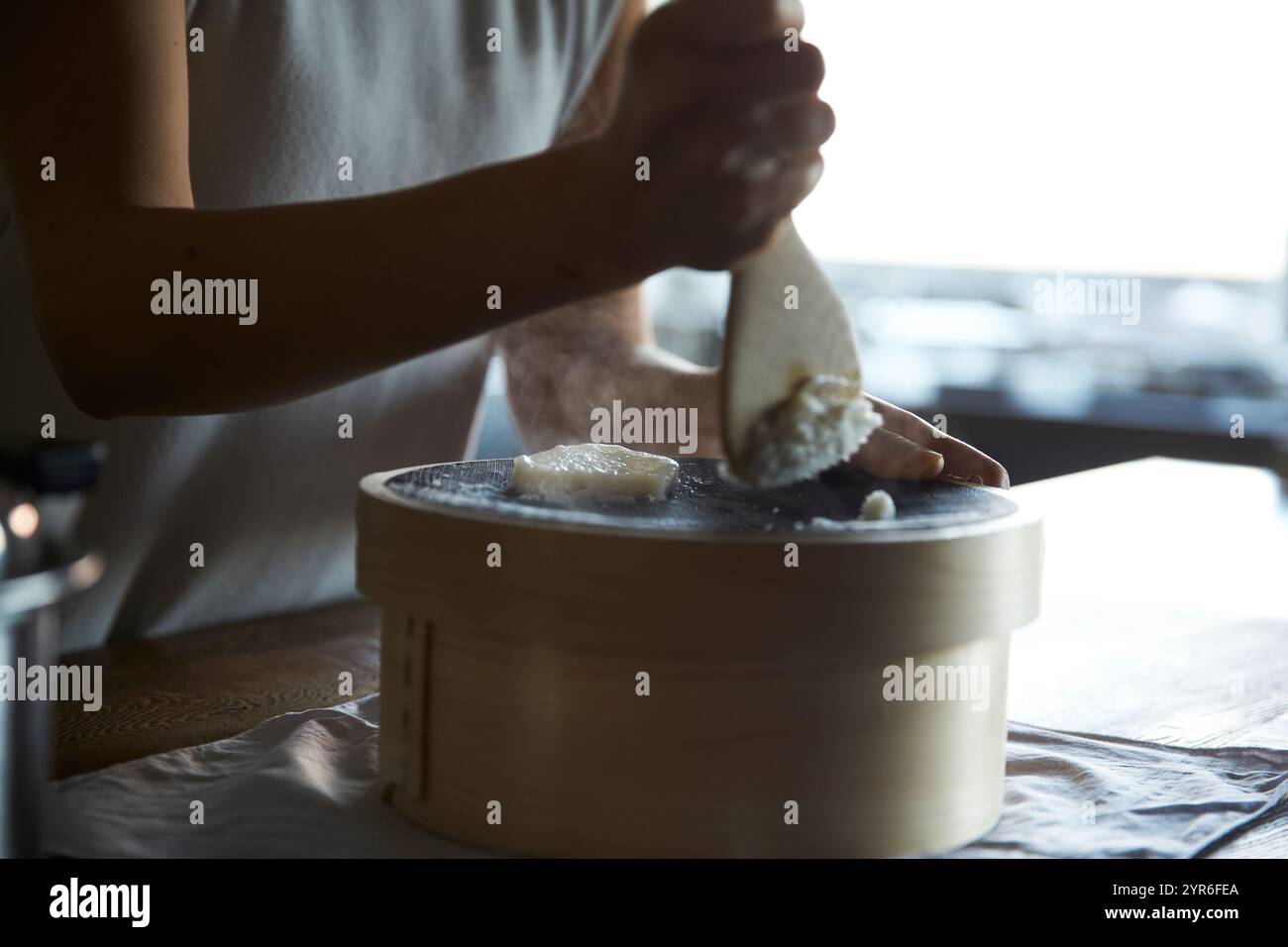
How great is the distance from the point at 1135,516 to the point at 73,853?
152cm

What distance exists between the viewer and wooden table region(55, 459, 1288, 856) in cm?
86

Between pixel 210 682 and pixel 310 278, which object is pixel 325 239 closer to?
pixel 310 278

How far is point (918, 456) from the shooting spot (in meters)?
0.90

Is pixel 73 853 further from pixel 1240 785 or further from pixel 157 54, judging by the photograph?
pixel 1240 785

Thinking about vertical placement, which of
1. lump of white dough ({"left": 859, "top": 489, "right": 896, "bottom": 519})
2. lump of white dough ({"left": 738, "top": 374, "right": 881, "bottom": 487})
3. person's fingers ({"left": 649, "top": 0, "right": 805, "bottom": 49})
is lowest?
lump of white dough ({"left": 859, "top": 489, "right": 896, "bottom": 519})

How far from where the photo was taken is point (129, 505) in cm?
122

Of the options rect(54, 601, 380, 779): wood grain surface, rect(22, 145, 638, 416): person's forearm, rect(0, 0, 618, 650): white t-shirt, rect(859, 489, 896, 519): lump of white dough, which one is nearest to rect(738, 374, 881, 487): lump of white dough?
rect(859, 489, 896, 519): lump of white dough

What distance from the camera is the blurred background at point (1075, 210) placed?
3.69 metres

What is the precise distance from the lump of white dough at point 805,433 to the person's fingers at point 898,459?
158mm

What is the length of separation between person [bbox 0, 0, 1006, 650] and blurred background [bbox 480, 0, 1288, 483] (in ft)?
7.10

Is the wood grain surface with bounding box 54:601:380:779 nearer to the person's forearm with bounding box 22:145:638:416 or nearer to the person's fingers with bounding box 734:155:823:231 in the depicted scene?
the person's forearm with bounding box 22:145:638:416

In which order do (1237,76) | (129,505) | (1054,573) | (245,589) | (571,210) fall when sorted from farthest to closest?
(1237,76), (1054,573), (245,589), (129,505), (571,210)

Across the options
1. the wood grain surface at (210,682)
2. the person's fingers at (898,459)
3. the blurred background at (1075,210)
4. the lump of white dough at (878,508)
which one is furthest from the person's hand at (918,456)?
the blurred background at (1075,210)
